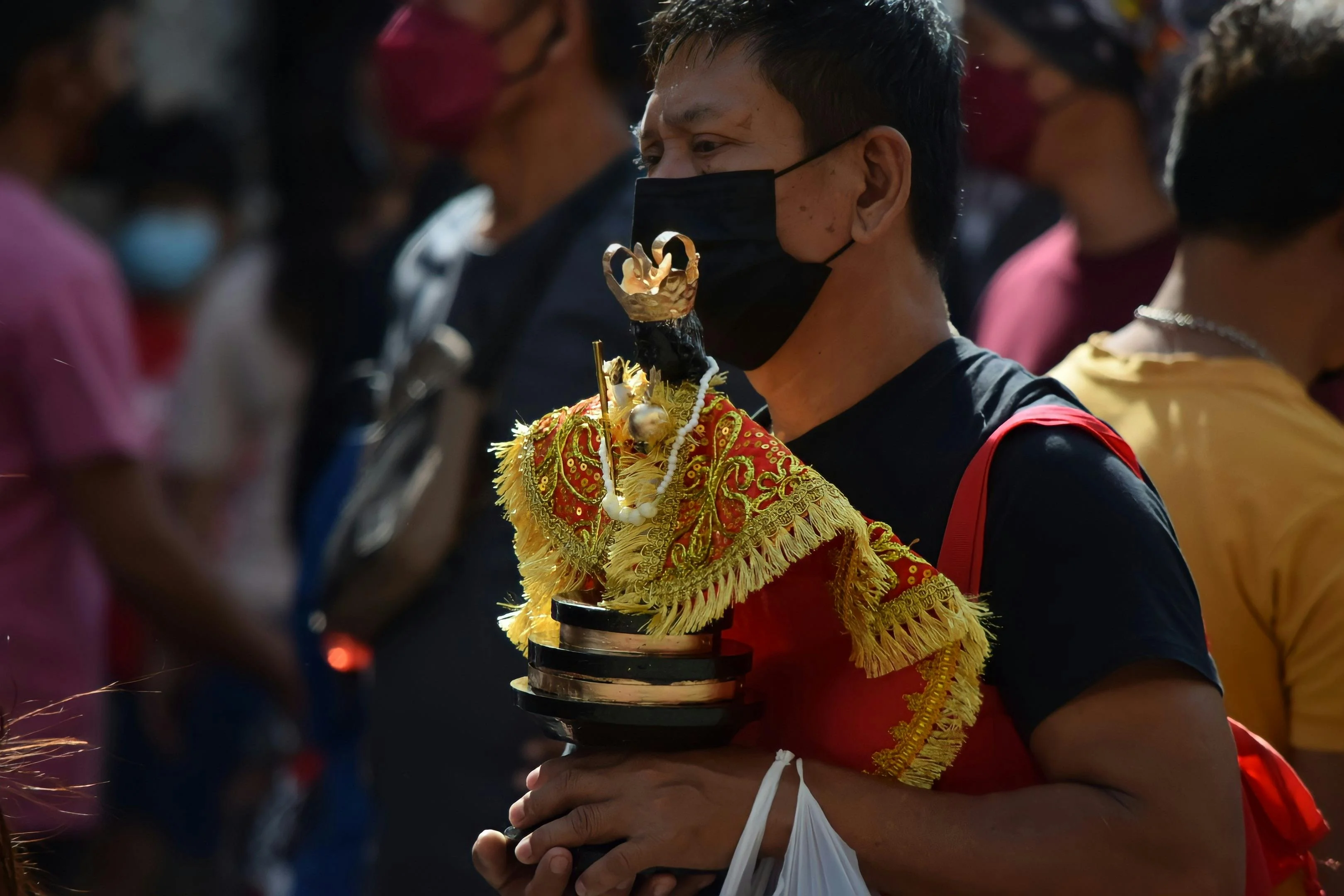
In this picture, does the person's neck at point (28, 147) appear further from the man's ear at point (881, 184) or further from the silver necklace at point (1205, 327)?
the silver necklace at point (1205, 327)

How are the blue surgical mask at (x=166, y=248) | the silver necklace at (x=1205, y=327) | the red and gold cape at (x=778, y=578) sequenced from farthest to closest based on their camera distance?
the blue surgical mask at (x=166, y=248) < the silver necklace at (x=1205, y=327) < the red and gold cape at (x=778, y=578)

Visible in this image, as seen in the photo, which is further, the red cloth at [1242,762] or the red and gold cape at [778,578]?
the red cloth at [1242,762]

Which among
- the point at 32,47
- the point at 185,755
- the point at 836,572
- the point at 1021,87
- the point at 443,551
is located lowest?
the point at 185,755

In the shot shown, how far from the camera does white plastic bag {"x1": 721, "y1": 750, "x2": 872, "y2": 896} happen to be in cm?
167

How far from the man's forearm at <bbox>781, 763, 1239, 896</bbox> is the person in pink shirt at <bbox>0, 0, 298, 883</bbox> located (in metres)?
2.16

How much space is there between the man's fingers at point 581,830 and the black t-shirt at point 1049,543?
0.50 m

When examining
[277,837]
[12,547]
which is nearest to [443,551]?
[12,547]

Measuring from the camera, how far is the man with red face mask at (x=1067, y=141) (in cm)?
410

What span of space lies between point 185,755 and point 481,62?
2.80 m

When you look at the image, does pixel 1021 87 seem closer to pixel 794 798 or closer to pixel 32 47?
pixel 32 47

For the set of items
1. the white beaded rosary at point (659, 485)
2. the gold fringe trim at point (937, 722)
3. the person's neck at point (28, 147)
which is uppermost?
the person's neck at point (28, 147)

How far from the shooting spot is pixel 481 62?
3818 mm

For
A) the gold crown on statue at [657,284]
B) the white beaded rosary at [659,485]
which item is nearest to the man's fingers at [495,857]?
the white beaded rosary at [659,485]

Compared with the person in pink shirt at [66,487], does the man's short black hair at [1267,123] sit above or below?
above
